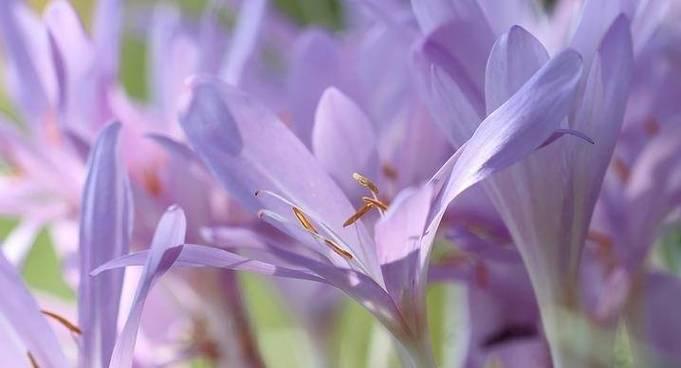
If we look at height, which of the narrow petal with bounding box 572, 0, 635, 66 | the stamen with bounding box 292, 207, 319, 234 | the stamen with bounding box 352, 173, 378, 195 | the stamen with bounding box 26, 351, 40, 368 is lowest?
the stamen with bounding box 26, 351, 40, 368

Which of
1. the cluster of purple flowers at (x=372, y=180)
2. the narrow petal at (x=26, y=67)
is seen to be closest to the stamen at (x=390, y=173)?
the cluster of purple flowers at (x=372, y=180)

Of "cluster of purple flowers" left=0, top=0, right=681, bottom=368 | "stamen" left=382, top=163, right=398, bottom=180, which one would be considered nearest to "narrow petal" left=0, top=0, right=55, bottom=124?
"cluster of purple flowers" left=0, top=0, right=681, bottom=368

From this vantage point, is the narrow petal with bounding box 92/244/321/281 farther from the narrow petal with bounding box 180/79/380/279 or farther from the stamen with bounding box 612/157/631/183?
the stamen with bounding box 612/157/631/183

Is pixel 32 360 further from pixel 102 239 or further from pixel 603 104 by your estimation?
pixel 603 104

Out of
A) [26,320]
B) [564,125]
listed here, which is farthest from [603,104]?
[26,320]

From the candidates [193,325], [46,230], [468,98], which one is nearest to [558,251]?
[468,98]

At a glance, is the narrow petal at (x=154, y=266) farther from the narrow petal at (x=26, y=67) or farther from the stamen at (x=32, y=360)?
the narrow petal at (x=26, y=67)

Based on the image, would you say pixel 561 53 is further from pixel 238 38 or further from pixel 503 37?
pixel 238 38
